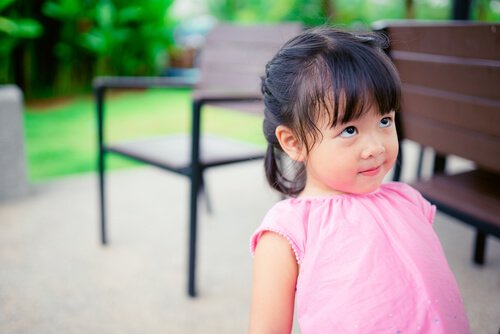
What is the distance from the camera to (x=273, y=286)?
95cm

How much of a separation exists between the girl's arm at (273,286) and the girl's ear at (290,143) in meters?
0.17

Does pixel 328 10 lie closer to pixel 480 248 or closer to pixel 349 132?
pixel 480 248

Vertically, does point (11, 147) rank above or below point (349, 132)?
below

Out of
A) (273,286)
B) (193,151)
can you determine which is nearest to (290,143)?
(273,286)

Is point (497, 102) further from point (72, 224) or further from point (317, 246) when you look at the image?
point (72, 224)

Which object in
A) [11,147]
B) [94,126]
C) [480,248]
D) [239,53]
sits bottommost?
[94,126]

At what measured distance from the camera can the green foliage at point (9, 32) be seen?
4980 millimetres

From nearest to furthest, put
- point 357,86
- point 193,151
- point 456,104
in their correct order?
1. point 357,86
2. point 456,104
3. point 193,151

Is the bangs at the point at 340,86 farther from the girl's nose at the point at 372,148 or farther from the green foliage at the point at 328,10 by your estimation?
the green foliage at the point at 328,10

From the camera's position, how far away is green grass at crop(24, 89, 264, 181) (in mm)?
3799

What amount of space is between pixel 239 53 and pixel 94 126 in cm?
280

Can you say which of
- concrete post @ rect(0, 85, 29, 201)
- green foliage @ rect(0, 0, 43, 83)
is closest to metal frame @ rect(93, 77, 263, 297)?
concrete post @ rect(0, 85, 29, 201)

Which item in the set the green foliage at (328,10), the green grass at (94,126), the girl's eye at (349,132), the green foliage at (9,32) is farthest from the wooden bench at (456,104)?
the green foliage at (328,10)

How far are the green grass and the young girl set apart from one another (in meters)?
2.26
